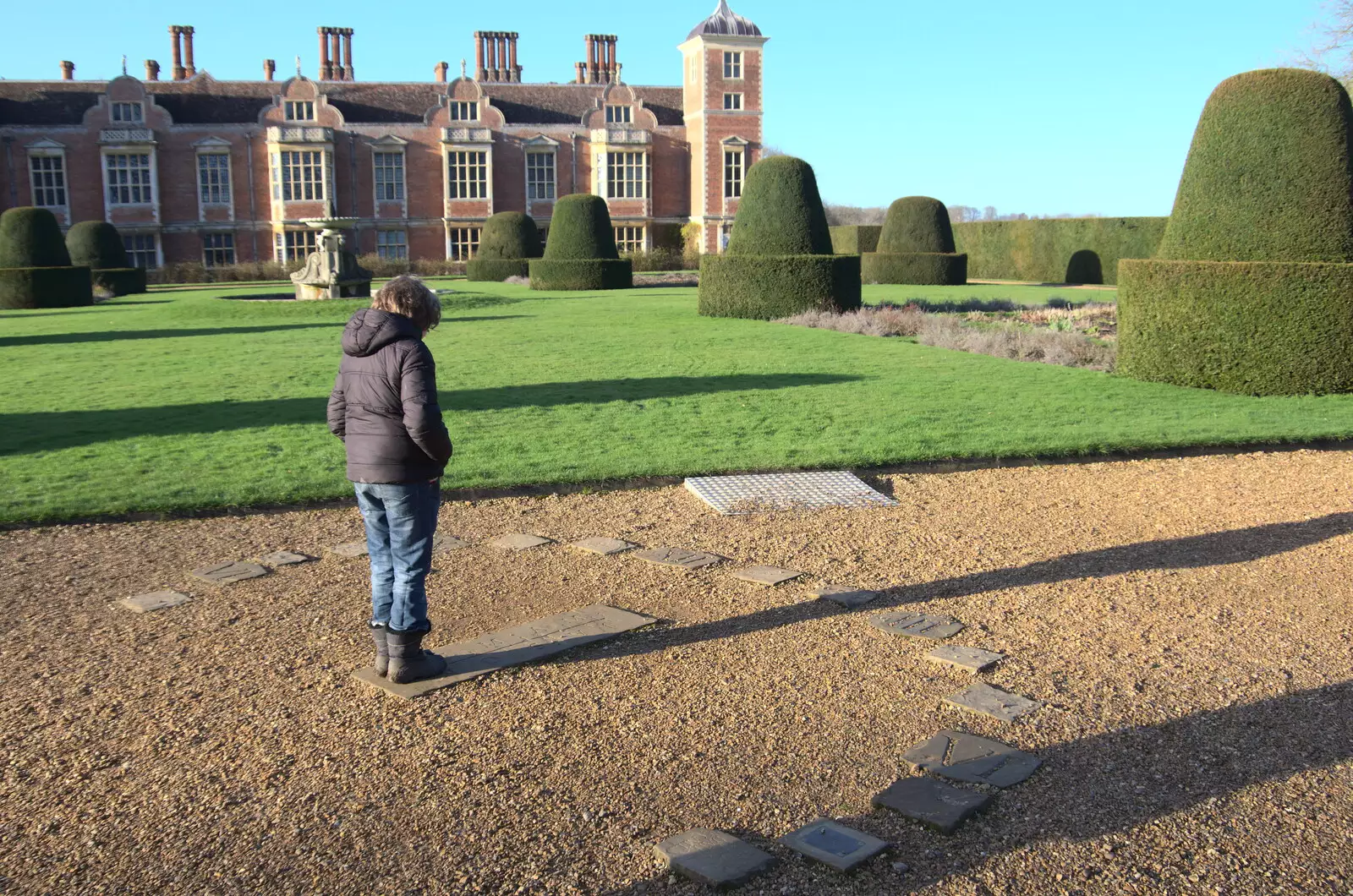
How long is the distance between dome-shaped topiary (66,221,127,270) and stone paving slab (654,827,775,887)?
109ft

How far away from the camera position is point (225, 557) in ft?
16.9

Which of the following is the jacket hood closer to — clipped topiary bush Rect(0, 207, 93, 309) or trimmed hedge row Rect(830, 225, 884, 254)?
clipped topiary bush Rect(0, 207, 93, 309)

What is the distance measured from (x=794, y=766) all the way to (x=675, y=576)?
188 centimetres

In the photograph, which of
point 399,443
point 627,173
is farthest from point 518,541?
point 627,173

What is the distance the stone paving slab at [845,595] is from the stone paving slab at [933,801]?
5.04 feet

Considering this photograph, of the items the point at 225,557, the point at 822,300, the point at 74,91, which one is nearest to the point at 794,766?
the point at 225,557

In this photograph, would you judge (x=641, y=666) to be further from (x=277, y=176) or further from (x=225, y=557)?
(x=277, y=176)

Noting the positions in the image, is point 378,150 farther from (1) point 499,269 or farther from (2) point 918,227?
(2) point 918,227

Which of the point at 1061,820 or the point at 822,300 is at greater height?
the point at 822,300

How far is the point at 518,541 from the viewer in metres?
5.41

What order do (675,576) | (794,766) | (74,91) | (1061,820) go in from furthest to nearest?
(74,91) < (675,576) < (794,766) < (1061,820)

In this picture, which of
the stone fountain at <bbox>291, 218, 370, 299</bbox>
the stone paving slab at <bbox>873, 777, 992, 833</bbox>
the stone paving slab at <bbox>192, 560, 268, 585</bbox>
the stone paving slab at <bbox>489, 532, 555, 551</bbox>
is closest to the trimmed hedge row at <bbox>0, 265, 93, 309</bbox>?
the stone fountain at <bbox>291, 218, 370, 299</bbox>

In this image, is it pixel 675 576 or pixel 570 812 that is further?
pixel 675 576

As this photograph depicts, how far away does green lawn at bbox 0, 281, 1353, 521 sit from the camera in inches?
266
